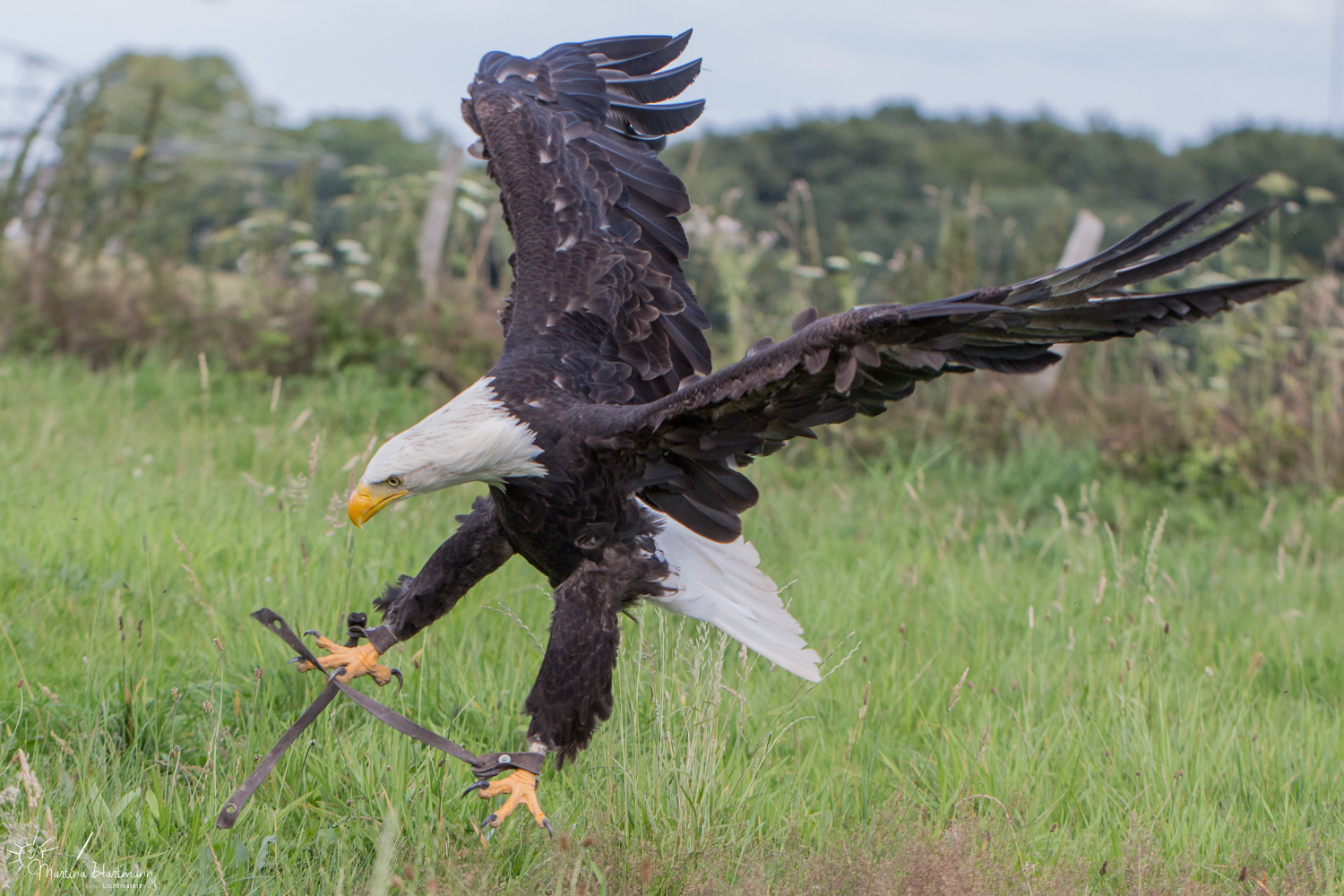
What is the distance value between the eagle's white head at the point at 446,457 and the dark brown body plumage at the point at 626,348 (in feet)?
0.22

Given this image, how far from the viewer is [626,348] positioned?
12.6 ft

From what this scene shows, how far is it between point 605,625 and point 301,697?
100cm

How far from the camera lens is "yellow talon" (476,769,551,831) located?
2.69 m

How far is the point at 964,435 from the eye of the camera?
23.5ft

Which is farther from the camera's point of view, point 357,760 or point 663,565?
point 663,565

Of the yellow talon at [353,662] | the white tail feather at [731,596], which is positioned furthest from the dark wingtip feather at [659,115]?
the yellow talon at [353,662]

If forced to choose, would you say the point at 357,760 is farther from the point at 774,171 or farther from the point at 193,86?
the point at 193,86

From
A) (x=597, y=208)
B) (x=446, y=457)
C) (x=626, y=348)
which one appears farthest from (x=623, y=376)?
(x=446, y=457)

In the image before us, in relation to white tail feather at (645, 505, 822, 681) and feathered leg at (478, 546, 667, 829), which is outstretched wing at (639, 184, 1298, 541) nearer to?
feathered leg at (478, 546, 667, 829)

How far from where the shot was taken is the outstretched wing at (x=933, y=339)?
7.29ft

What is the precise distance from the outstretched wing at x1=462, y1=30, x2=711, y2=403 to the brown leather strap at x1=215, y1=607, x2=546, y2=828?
3.67 ft

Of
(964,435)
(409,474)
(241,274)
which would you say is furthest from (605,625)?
(241,274)

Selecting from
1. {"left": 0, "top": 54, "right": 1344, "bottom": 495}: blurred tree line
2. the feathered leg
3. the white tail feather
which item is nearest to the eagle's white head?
the feathered leg

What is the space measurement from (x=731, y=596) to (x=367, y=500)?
1.21 metres
